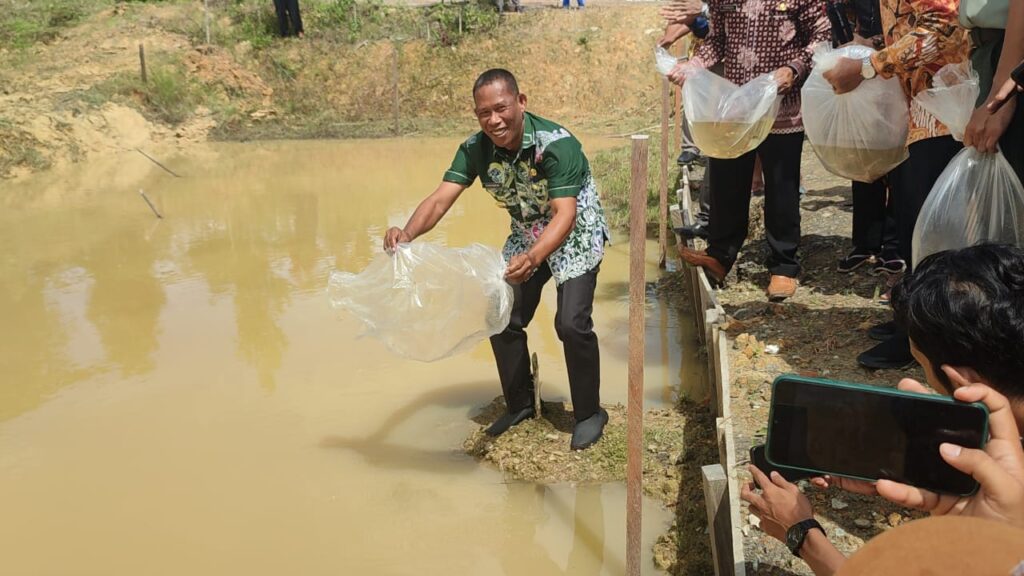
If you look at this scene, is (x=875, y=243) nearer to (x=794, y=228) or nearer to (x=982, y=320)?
(x=794, y=228)

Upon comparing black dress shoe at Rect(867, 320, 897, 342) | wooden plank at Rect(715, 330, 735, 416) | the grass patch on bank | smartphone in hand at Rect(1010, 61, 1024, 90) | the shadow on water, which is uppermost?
smartphone in hand at Rect(1010, 61, 1024, 90)

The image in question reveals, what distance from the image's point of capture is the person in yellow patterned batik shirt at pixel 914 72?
2764 mm

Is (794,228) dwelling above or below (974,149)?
below

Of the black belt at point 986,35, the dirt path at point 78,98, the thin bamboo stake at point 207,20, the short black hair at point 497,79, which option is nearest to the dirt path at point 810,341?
the black belt at point 986,35

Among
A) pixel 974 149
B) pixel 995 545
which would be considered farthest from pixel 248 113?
pixel 995 545

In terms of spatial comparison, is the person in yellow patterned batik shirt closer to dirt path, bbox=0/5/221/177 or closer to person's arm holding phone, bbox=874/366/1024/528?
person's arm holding phone, bbox=874/366/1024/528

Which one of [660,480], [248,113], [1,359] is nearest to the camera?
[660,480]

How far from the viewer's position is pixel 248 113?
16688 mm

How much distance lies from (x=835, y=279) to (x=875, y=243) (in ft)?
0.83

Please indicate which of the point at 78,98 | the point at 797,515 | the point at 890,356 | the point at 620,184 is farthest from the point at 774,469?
the point at 78,98

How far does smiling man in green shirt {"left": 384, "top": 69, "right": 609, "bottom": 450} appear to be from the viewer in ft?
9.97

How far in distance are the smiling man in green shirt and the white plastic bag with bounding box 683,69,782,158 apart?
68 centimetres

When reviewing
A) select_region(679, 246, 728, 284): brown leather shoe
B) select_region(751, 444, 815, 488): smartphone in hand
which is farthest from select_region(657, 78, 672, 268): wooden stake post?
select_region(751, 444, 815, 488): smartphone in hand

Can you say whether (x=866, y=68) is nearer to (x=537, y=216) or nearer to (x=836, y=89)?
(x=836, y=89)
